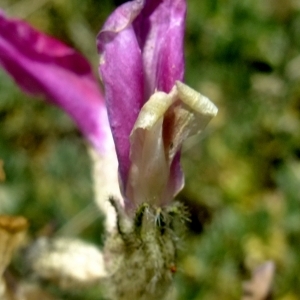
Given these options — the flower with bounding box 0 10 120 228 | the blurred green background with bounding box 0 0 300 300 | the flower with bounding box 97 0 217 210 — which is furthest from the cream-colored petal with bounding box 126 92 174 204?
the blurred green background with bounding box 0 0 300 300

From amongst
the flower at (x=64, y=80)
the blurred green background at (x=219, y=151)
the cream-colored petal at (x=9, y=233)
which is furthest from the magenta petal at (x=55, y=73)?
the blurred green background at (x=219, y=151)

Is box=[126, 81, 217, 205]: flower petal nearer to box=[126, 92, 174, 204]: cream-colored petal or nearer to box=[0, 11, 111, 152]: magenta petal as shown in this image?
box=[126, 92, 174, 204]: cream-colored petal

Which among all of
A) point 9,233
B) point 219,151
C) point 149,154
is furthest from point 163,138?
point 219,151

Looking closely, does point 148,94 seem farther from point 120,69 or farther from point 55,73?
point 55,73

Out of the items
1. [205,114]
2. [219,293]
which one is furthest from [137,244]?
[219,293]

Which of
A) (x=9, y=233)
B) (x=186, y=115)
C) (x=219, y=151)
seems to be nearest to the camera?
(x=186, y=115)

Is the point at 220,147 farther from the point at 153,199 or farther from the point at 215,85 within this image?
the point at 153,199
